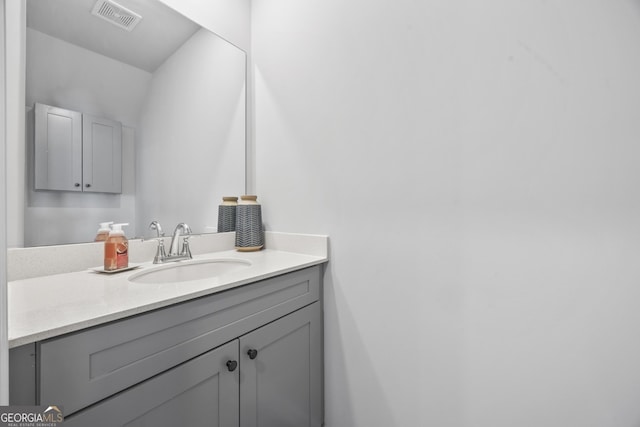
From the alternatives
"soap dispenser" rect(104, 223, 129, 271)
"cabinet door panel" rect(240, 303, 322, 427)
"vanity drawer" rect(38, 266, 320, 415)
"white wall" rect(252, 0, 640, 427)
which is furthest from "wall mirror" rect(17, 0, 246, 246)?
"cabinet door panel" rect(240, 303, 322, 427)

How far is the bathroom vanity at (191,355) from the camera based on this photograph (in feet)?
1.81

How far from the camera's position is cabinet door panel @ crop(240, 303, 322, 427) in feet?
2.97

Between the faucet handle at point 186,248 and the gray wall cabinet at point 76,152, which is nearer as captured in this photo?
the gray wall cabinet at point 76,152

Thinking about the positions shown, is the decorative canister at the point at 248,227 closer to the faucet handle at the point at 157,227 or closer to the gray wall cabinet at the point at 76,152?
the faucet handle at the point at 157,227

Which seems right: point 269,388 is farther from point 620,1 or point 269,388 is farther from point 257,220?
point 620,1

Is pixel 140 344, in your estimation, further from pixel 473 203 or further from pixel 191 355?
pixel 473 203

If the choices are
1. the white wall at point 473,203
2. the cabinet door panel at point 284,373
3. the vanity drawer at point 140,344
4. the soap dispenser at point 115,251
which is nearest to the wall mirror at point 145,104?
the soap dispenser at point 115,251

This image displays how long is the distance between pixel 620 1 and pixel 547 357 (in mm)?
1022

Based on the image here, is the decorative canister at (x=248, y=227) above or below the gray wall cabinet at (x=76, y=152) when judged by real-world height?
below

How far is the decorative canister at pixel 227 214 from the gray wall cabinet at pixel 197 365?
1.85ft

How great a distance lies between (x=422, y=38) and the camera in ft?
3.40

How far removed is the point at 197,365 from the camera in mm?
759

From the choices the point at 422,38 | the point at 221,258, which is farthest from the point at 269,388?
the point at 422,38

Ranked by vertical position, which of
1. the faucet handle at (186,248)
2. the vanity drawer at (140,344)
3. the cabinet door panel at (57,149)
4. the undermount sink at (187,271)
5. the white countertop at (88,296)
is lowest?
the vanity drawer at (140,344)
